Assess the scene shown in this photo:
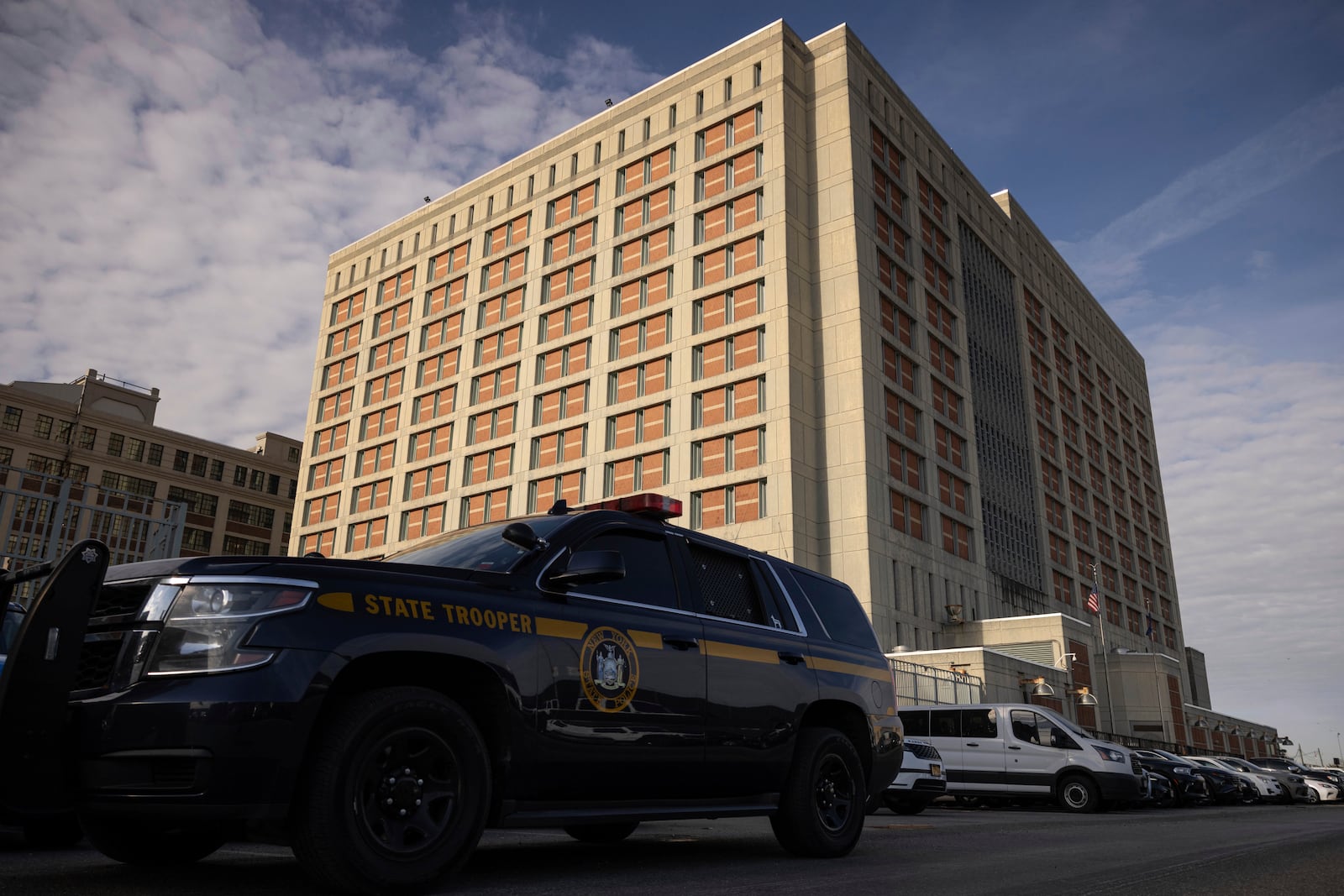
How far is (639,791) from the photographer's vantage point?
493cm

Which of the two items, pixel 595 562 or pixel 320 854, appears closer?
pixel 320 854

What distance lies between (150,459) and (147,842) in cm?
7833

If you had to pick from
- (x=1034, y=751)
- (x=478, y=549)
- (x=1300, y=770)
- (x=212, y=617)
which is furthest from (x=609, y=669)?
(x=1300, y=770)

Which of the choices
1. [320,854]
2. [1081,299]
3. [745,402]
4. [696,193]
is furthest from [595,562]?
[1081,299]

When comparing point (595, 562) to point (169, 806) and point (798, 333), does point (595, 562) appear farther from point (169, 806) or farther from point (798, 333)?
point (798, 333)

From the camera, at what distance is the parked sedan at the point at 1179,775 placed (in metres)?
22.1

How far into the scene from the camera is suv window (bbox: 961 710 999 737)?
1755 cm

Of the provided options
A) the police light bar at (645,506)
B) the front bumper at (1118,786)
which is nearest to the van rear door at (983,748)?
the front bumper at (1118,786)

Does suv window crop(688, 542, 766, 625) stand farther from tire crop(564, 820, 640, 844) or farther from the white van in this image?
the white van

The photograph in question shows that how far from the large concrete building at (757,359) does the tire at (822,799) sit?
34694 mm

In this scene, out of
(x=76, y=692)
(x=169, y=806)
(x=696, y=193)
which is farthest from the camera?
(x=696, y=193)

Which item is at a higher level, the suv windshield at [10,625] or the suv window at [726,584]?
the suv window at [726,584]

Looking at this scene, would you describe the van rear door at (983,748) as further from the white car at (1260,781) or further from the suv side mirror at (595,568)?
the suv side mirror at (595,568)

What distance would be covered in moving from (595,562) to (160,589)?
1804 mm
